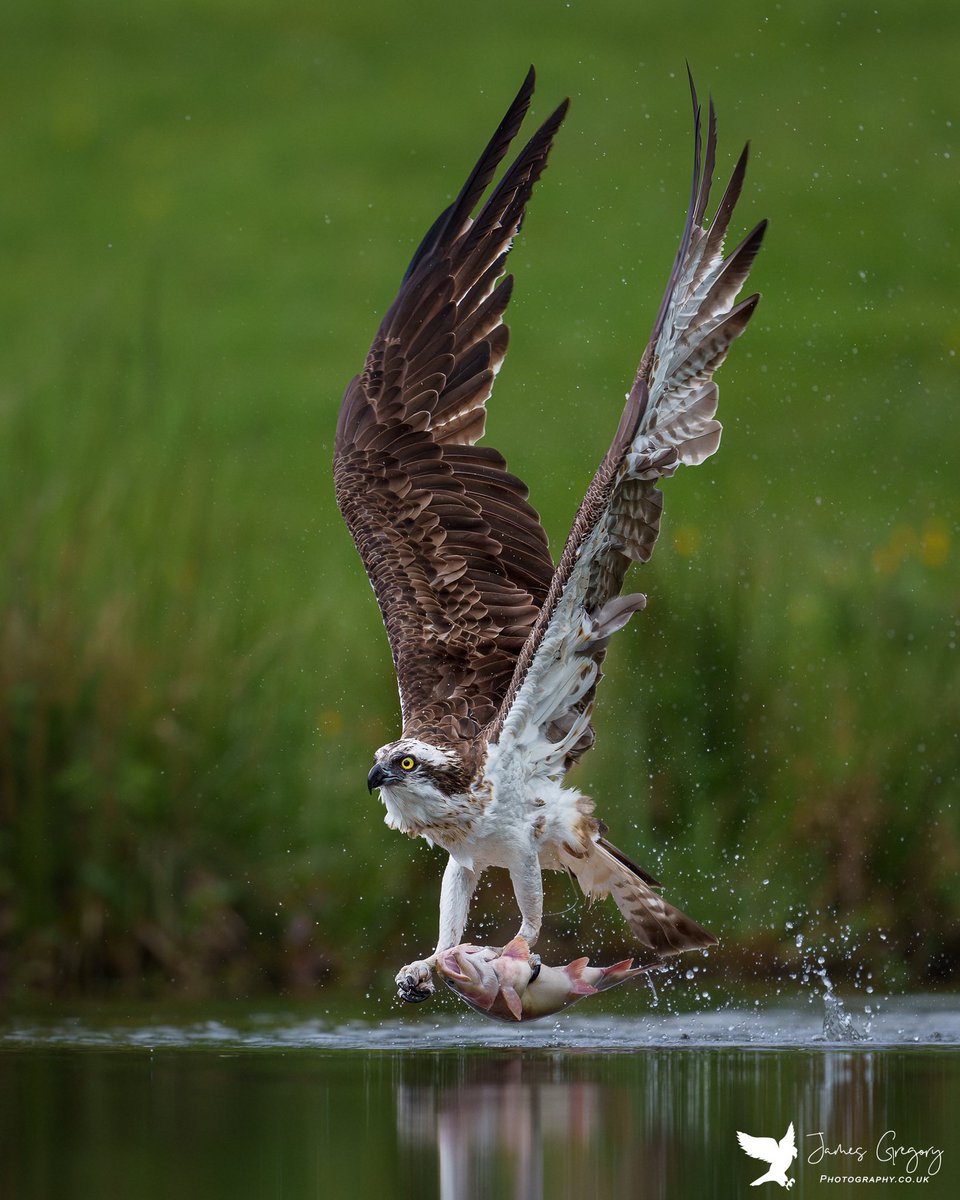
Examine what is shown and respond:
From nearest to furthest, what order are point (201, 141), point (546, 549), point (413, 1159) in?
1. point (413, 1159)
2. point (546, 549)
3. point (201, 141)

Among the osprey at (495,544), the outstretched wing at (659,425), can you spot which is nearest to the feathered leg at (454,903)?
the osprey at (495,544)

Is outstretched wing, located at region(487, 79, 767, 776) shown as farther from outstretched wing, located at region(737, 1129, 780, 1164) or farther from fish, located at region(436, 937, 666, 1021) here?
outstretched wing, located at region(737, 1129, 780, 1164)

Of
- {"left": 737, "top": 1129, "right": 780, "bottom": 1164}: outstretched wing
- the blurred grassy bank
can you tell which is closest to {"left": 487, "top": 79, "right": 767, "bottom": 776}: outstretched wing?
{"left": 737, "top": 1129, "right": 780, "bottom": 1164}: outstretched wing

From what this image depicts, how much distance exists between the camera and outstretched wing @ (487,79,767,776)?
9.00 metres

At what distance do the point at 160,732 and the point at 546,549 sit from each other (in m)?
2.54

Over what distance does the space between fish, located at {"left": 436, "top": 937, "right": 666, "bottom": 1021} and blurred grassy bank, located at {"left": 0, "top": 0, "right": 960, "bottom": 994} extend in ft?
9.24

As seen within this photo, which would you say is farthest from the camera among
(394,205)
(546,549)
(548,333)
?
(394,205)

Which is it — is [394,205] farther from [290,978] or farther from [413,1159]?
[413,1159]

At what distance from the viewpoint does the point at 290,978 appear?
500 inches

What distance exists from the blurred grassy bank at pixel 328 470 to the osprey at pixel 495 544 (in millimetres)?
1673

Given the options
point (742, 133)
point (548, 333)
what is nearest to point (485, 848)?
point (548, 333)

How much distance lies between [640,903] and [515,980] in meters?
1.08

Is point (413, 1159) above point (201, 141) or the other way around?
the other way around
